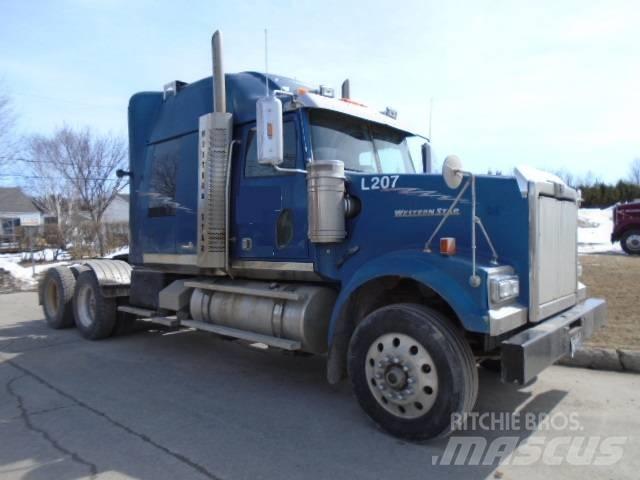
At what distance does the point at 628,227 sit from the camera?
630 inches

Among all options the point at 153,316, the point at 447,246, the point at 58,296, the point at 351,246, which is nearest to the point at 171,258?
the point at 153,316

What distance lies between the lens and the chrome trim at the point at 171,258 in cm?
595

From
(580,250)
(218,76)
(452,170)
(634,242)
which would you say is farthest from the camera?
(580,250)

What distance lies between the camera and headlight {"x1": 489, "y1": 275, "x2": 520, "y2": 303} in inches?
137

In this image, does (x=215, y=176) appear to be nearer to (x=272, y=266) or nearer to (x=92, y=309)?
(x=272, y=266)

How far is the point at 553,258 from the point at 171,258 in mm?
4407

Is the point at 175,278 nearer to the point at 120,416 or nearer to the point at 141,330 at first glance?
the point at 141,330

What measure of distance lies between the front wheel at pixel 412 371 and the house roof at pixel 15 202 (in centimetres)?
4681

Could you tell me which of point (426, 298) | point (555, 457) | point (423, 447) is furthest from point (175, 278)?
point (555, 457)

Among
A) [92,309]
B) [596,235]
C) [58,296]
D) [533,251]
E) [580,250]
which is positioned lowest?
[92,309]

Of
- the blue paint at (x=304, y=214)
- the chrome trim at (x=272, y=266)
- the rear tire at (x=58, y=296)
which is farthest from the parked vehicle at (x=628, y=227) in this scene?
the rear tire at (x=58, y=296)

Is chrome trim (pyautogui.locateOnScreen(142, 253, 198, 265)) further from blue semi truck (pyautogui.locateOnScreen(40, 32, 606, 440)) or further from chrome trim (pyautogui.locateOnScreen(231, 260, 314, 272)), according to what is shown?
chrome trim (pyautogui.locateOnScreen(231, 260, 314, 272))

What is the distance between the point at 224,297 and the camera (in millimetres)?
5566

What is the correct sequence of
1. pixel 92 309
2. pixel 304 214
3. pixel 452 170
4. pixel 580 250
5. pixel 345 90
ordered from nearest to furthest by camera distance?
pixel 452 170
pixel 304 214
pixel 345 90
pixel 92 309
pixel 580 250
